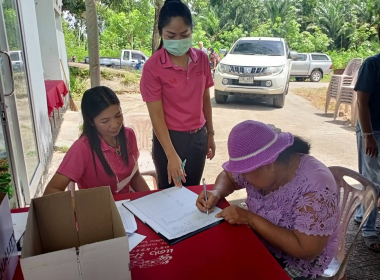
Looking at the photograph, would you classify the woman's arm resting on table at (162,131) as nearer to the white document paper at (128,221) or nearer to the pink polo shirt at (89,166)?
the pink polo shirt at (89,166)

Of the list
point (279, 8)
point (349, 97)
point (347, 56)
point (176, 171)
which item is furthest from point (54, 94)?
point (279, 8)

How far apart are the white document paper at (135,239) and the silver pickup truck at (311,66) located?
39.7 ft

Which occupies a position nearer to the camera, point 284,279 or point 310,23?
point 284,279

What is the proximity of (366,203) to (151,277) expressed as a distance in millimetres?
884

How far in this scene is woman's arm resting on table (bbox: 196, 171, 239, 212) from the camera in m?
1.34

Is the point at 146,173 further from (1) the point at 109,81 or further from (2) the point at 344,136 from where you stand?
(1) the point at 109,81

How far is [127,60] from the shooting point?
14469 mm

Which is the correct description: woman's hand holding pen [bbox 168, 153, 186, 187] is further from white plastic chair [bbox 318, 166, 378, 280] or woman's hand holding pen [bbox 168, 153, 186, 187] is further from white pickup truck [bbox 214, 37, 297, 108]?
white pickup truck [bbox 214, 37, 297, 108]

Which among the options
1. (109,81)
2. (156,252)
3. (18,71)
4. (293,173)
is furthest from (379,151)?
(109,81)

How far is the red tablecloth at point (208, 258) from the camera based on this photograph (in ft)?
3.15

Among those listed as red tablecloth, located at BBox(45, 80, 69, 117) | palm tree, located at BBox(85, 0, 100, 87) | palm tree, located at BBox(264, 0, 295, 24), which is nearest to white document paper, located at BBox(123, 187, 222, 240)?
palm tree, located at BBox(85, 0, 100, 87)

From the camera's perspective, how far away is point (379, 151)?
223 cm

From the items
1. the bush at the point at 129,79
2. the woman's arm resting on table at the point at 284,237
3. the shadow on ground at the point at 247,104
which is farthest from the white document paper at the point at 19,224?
the bush at the point at 129,79

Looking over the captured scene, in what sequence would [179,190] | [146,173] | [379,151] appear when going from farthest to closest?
[146,173], [379,151], [179,190]
